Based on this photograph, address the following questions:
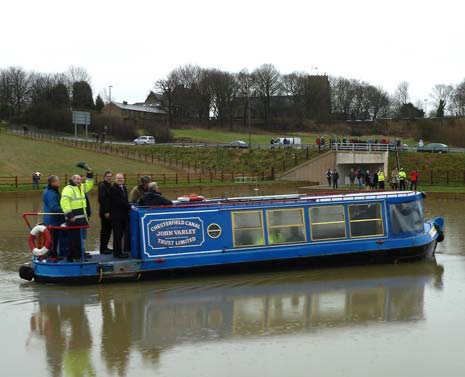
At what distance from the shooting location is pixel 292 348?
386 inches

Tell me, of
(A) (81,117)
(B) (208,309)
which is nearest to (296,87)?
(A) (81,117)

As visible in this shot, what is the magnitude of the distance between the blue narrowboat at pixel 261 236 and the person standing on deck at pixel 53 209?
0.49 metres

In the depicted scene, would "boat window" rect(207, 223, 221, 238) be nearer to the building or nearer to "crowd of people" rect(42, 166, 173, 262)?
"crowd of people" rect(42, 166, 173, 262)

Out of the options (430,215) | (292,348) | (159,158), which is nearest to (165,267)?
(292,348)

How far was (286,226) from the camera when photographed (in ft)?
51.1

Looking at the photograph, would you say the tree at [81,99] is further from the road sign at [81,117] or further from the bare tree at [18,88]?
the road sign at [81,117]

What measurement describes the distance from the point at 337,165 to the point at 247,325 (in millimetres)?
46889

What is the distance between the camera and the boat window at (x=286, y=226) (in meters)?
15.5

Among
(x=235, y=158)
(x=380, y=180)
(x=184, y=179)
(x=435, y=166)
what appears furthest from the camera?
(x=235, y=158)

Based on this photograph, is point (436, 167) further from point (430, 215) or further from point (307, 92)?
point (307, 92)

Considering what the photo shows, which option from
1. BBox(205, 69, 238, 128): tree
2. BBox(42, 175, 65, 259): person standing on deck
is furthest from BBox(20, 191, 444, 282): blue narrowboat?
BBox(205, 69, 238, 128): tree

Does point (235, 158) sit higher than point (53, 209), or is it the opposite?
point (53, 209)

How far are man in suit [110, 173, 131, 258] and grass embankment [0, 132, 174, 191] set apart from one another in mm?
40544

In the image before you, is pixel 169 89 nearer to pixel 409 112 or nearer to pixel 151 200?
pixel 409 112
